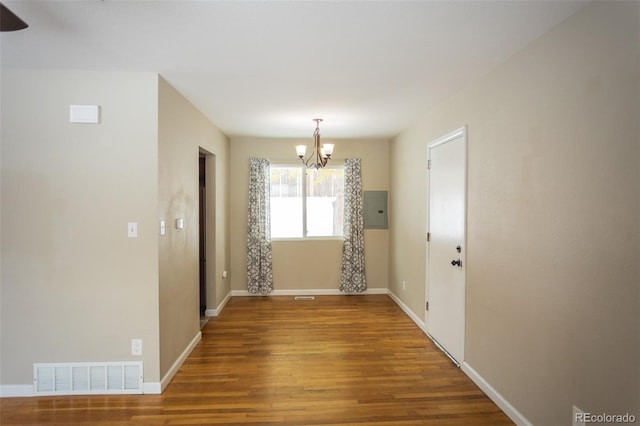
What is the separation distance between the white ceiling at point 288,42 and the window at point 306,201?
7.72 ft

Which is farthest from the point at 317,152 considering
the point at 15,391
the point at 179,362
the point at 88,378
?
the point at 15,391

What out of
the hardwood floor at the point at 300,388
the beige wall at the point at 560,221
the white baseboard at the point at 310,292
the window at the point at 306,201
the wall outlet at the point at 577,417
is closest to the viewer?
the beige wall at the point at 560,221

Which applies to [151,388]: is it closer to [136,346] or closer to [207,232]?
[136,346]

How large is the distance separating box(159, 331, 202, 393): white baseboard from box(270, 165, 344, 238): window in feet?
7.43

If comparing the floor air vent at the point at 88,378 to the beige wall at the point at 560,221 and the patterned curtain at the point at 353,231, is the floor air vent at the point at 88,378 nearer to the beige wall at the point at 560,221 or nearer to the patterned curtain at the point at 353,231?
the beige wall at the point at 560,221

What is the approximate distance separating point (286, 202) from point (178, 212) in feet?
8.42

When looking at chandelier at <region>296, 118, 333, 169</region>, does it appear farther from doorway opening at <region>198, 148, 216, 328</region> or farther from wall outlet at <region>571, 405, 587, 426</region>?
wall outlet at <region>571, 405, 587, 426</region>

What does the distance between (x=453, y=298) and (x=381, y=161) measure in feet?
9.71

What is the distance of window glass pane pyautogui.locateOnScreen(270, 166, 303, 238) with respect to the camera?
5.52m

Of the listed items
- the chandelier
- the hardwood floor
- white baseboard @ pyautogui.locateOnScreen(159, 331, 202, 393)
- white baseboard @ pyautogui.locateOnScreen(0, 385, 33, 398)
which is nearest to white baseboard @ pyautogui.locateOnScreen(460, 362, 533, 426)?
the hardwood floor

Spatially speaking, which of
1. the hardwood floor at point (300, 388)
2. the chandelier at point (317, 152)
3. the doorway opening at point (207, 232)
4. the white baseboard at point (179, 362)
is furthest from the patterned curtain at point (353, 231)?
the white baseboard at point (179, 362)

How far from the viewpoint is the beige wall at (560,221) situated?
5.01 ft

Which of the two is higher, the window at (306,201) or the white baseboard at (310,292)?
the window at (306,201)

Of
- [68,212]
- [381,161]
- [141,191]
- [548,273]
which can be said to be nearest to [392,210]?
[381,161]
